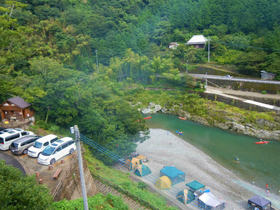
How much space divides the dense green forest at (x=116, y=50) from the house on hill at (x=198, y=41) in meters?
1.35

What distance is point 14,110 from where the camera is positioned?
16.8 metres

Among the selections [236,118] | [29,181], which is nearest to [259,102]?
[236,118]

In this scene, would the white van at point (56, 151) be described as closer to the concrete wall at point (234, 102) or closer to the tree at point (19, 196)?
the tree at point (19, 196)

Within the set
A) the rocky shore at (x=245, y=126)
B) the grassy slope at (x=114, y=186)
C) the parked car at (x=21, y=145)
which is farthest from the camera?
the rocky shore at (x=245, y=126)

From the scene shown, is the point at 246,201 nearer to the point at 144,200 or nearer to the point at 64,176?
the point at 144,200

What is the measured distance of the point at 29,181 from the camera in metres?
6.83

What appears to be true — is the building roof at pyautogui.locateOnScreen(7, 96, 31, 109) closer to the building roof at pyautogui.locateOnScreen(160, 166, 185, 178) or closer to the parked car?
the parked car

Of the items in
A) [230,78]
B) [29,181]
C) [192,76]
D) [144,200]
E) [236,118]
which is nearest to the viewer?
[29,181]

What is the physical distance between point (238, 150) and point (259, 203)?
739 centimetres

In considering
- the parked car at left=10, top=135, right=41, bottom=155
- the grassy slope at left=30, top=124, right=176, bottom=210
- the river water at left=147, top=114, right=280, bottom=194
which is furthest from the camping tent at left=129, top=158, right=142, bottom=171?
the parked car at left=10, top=135, right=41, bottom=155

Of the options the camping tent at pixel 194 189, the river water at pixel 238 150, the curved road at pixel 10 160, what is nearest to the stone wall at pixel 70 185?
the curved road at pixel 10 160

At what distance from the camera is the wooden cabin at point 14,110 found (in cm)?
1667

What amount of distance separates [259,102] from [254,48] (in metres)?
8.56

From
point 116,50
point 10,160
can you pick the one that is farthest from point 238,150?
point 116,50
